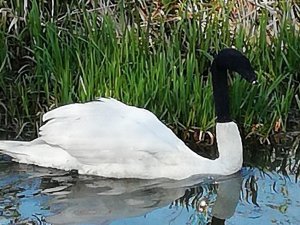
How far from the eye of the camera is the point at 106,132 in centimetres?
566

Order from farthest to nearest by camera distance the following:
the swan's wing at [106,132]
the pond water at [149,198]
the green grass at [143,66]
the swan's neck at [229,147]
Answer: the green grass at [143,66] < the swan's neck at [229,147] < the swan's wing at [106,132] < the pond water at [149,198]

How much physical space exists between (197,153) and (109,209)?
1.02 metres

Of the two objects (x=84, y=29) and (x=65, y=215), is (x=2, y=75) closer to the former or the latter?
(x=84, y=29)

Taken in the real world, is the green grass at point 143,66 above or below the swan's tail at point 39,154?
above

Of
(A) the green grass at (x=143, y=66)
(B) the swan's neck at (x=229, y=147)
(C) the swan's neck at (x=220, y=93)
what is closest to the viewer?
(B) the swan's neck at (x=229, y=147)

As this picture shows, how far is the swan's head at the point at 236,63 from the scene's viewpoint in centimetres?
582

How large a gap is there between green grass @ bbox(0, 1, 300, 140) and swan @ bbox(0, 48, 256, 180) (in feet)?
1.05

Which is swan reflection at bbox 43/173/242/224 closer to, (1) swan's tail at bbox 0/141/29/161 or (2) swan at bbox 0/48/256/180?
(2) swan at bbox 0/48/256/180

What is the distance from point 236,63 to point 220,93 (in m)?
0.20

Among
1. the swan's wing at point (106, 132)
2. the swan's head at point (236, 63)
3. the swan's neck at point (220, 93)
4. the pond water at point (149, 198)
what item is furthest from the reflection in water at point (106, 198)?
the swan's head at point (236, 63)

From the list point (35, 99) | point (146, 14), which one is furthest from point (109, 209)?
point (146, 14)

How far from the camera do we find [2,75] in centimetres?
672

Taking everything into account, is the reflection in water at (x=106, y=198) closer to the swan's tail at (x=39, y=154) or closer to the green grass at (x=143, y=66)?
the swan's tail at (x=39, y=154)

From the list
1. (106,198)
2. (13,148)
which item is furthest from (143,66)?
(106,198)
